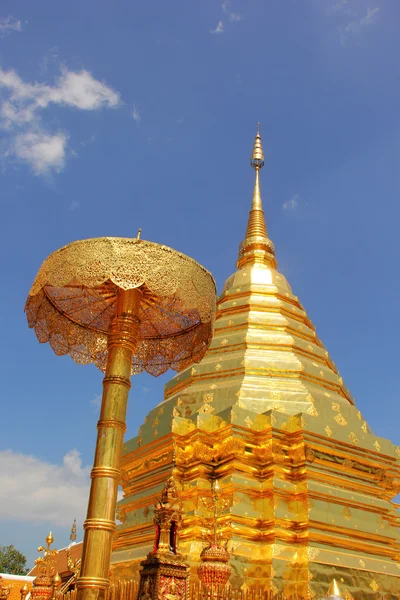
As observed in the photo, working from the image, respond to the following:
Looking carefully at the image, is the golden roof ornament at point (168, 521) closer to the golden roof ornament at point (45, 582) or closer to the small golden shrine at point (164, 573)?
the small golden shrine at point (164, 573)

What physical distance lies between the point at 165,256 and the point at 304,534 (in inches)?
308

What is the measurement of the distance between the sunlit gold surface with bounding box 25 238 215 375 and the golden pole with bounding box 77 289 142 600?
58cm

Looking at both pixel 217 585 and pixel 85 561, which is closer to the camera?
pixel 85 561

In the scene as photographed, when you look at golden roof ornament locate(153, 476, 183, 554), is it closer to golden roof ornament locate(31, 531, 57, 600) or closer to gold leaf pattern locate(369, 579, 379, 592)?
golden roof ornament locate(31, 531, 57, 600)

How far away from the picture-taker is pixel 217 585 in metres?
8.92

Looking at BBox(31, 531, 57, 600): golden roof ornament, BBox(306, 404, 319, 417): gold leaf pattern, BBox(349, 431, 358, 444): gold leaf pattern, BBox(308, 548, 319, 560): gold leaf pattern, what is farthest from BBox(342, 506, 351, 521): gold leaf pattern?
BBox(31, 531, 57, 600): golden roof ornament

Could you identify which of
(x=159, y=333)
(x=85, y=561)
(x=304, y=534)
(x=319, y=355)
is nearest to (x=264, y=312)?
(x=319, y=355)

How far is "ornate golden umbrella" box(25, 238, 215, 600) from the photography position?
6.31 metres

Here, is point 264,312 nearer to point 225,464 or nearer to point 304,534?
point 225,464

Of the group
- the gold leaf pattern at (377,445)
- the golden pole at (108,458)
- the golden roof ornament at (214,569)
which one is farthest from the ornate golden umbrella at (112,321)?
the gold leaf pattern at (377,445)

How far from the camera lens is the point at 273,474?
43.6ft

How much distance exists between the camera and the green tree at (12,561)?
3438cm

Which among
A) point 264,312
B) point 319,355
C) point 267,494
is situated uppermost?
point 264,312

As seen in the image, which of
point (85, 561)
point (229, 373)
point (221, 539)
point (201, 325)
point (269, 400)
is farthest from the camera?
point (229, 373)
